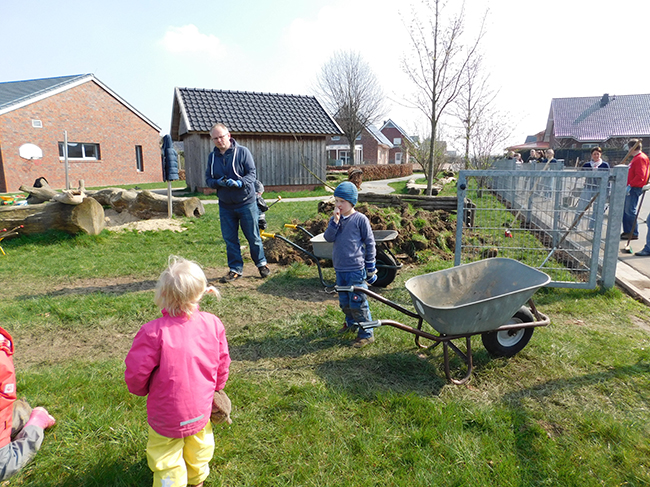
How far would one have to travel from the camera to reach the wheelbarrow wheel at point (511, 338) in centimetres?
360

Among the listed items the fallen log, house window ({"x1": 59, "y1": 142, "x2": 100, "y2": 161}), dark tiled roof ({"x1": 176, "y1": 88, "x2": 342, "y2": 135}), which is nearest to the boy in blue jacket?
the fallen log

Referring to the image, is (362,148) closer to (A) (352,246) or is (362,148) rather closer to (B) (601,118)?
(B) (601,118)

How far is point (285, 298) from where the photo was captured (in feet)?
17.9

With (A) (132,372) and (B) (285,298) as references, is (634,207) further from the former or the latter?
(A) (132,372)

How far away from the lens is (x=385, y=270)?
5816mm

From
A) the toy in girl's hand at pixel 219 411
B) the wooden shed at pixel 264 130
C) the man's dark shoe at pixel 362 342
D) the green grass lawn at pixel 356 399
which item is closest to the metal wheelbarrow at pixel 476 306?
the green grass lawn at pixel 356 399

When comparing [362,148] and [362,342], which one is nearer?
[362,342]

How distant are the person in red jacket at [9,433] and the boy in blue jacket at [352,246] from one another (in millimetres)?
2478

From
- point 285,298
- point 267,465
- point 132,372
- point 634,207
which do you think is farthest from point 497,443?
→ point 634,207

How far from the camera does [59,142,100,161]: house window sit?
24.5 meters

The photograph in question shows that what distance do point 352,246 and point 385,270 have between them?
6.26ft

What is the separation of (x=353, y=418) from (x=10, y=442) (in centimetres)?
194

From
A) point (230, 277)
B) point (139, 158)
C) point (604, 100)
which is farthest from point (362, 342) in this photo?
point (604, 100)

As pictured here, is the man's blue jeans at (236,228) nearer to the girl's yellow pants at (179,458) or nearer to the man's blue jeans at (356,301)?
the man's blue jeans at (356,301)
